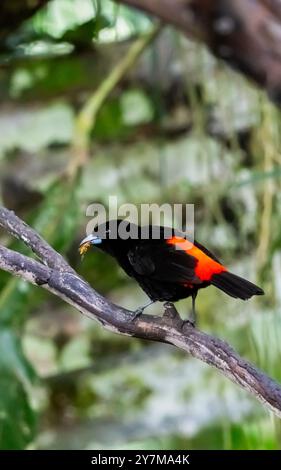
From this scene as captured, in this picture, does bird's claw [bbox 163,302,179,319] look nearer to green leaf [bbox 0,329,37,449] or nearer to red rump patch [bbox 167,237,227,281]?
red rump patch [bbox 167,237,227,281]

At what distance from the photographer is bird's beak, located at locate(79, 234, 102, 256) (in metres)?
0.78

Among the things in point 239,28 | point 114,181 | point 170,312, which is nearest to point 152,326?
point 170,312

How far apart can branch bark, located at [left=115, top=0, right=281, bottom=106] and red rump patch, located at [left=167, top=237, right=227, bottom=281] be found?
62 centimetres

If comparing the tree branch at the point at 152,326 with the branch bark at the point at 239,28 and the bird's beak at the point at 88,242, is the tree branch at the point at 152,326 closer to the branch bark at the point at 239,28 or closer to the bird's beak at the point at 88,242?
the bird's beak at the point at 88,242

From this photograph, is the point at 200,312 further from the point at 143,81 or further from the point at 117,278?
the point at 143,81

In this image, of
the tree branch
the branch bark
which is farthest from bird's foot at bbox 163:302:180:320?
the branch bark

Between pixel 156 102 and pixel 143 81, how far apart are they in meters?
0.12

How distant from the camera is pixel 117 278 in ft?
6.54

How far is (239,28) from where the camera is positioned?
1.37 m

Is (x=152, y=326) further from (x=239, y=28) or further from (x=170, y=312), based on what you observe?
(x=239, y=28)

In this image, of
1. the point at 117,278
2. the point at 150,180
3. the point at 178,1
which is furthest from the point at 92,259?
the point at 178,1

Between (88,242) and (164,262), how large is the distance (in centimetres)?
7

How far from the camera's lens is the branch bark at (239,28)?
136cm

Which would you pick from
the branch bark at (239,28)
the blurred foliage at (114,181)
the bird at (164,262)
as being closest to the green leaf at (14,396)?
the blurred foliage at (114,181)
